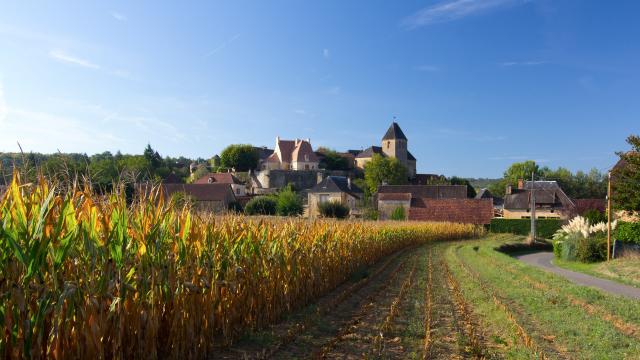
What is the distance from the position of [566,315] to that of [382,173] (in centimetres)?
8702

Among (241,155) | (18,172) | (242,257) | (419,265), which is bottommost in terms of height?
(419,265)

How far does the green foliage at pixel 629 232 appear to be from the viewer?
24.3m

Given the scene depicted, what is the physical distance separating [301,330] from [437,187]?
213 feet

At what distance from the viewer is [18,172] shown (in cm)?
433

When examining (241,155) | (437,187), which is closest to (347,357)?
(437,187)

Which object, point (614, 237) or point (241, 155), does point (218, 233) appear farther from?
point (241, 155)

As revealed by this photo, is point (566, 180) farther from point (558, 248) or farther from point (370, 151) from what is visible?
point (558, 248)

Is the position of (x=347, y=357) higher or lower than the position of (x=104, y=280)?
lower

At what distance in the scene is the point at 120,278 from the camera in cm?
471

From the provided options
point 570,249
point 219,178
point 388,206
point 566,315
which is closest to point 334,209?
point 388,206

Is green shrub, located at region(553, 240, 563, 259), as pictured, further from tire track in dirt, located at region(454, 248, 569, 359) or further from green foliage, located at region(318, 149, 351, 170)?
green foliage, located at region(318, 149, 351, 170)

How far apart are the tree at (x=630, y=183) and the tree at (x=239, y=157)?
284 ft

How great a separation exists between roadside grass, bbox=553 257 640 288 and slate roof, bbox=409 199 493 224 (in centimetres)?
2789

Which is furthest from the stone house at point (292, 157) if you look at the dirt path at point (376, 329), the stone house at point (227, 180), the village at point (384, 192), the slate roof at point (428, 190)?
the dirt path at point (376, 329)
